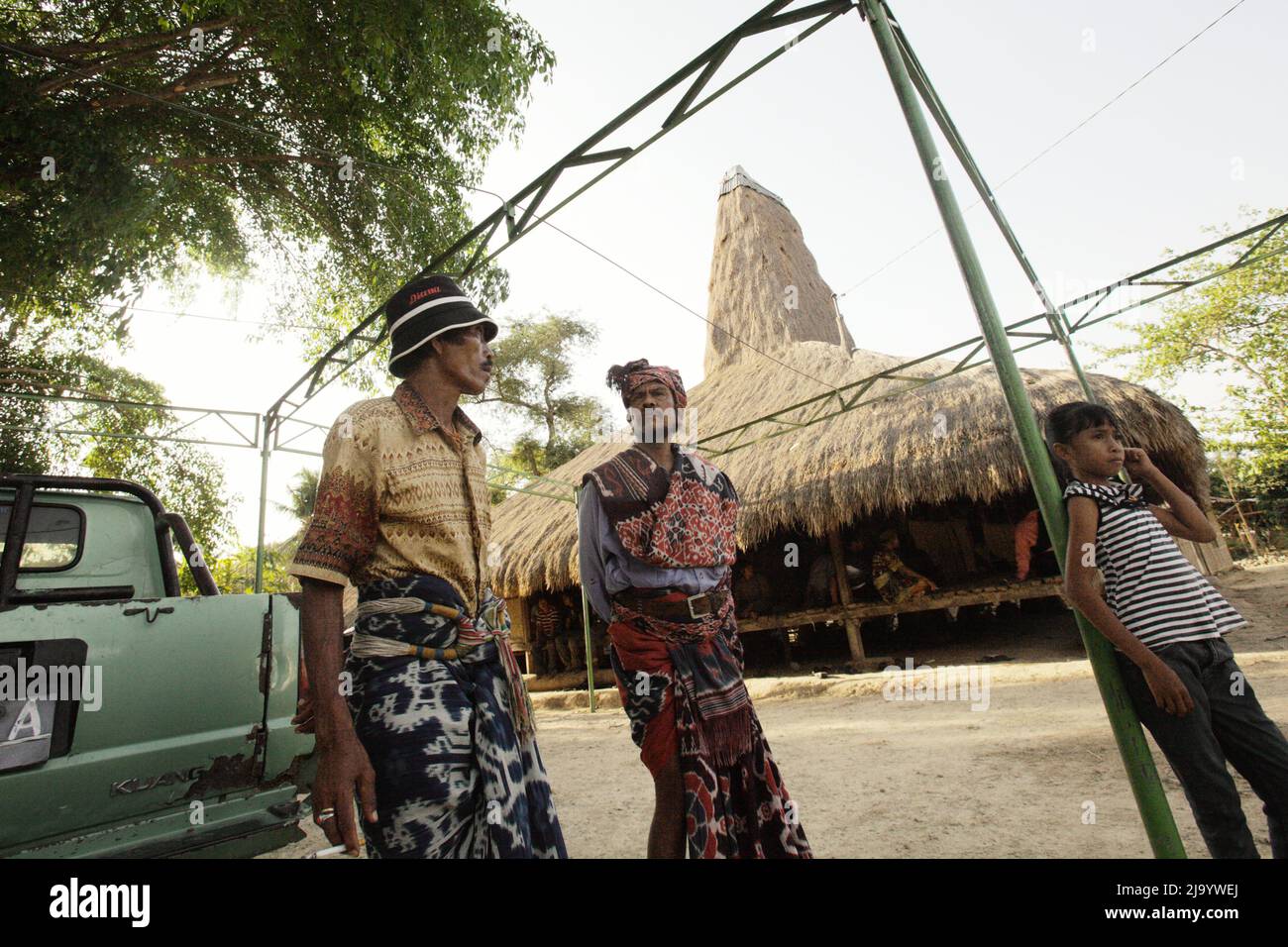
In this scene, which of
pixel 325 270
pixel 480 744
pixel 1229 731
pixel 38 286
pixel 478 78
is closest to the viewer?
pixel 480 744

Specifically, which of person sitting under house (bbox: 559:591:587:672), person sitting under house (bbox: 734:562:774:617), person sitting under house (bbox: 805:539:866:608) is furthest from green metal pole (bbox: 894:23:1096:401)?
person sitting under house (bbox: 559:591:587:672)

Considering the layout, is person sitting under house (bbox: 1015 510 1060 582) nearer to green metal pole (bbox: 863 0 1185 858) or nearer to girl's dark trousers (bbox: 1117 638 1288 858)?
green metal pole (bbox: 863 0 1185 858)

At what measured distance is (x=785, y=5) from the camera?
358 centimetres

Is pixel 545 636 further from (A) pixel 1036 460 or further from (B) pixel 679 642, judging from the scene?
(A) pixel 1036 460

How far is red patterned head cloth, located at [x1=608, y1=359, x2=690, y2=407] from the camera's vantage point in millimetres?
2330

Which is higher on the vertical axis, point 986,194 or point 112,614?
point 986,194

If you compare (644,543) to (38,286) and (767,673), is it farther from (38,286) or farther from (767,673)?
(767,673)

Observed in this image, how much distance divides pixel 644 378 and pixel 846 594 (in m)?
8.46

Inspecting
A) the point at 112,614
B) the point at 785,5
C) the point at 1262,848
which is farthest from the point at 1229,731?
the point at 785,5

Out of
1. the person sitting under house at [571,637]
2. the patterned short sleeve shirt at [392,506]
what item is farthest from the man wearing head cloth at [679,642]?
the person sitting under house at [571,637]

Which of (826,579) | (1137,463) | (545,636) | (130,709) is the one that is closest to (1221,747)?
(1137,463)

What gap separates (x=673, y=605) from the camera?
2.00m
